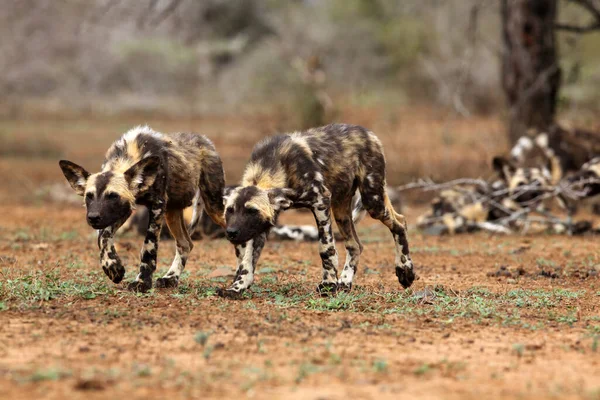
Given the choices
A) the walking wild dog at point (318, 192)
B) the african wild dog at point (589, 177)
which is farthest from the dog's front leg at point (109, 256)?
the african wild dog at point (589, 177)

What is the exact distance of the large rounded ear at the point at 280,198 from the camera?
21.8 feet

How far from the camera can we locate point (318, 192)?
699 centimetres

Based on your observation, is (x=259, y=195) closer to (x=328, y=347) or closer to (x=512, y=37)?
(x=328, y=347)

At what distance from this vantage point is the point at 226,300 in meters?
6.68

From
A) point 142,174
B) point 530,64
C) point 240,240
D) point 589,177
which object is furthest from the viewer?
point 530,64

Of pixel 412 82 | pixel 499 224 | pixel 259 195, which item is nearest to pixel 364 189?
pixel 259 195

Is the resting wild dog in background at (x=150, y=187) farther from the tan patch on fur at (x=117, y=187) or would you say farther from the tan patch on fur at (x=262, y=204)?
the tan patch on fur at (x=262, y=204)

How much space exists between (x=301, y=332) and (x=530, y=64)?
10.6 meters

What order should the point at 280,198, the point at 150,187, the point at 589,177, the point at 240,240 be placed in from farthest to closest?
the point at 589,177, the point at 150,187, the point at 280,198, the point at 240,240

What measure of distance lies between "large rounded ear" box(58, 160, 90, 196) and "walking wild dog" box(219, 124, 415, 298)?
1132mm

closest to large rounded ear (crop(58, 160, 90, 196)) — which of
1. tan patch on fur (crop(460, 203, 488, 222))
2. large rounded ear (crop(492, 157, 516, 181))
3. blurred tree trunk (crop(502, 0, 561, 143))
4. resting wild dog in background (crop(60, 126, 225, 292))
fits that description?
resting wild dog in background (crop(60, 126, 225, 292))

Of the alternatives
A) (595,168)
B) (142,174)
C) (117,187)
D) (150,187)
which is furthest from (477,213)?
(117,187)

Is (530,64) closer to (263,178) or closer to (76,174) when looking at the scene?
(263,178)

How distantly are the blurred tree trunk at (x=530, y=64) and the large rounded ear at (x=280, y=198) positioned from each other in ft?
29.9
